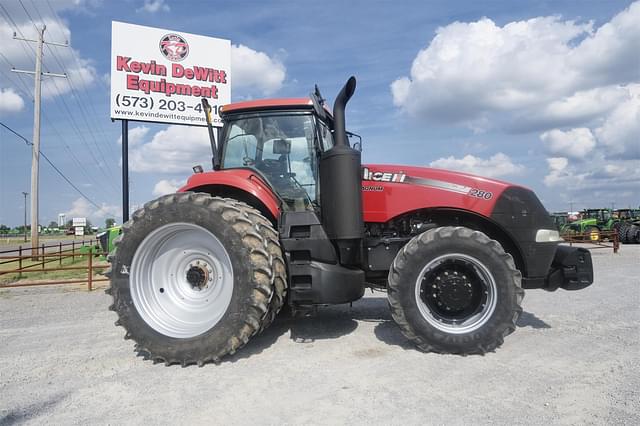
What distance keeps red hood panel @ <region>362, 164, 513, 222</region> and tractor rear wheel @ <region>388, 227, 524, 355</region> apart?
483 mm

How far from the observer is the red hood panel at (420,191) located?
4.12 meters

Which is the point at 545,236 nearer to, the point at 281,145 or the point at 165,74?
the point at 281,145

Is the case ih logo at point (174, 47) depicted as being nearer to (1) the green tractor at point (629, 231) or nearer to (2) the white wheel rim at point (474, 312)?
(2) the white wheel rim at point (474, 312)

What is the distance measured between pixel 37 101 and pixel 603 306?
21.2 m

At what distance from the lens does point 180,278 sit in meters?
4.09

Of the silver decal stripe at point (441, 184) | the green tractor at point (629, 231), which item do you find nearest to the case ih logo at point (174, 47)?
the silver decal stripe at point (441, 184)

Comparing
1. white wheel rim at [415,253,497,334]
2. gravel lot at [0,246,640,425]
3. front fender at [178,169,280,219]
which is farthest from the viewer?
front fender at [178,169,280,219]

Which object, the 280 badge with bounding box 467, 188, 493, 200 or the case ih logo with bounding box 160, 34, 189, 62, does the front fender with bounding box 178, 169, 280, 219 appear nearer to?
the 280 badge with bounding box 467, 188, 493, 200

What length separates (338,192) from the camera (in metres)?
3.91

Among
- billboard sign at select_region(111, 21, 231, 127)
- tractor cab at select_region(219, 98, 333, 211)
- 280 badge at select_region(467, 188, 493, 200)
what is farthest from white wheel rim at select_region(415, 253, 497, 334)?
billboard sign at select_region(111, 21, 231, 127)

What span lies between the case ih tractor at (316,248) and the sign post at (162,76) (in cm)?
686

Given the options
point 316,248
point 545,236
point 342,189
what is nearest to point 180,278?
point 316,248

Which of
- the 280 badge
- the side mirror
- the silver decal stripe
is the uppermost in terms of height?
the side mirror

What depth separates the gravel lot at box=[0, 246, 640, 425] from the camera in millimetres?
2617
